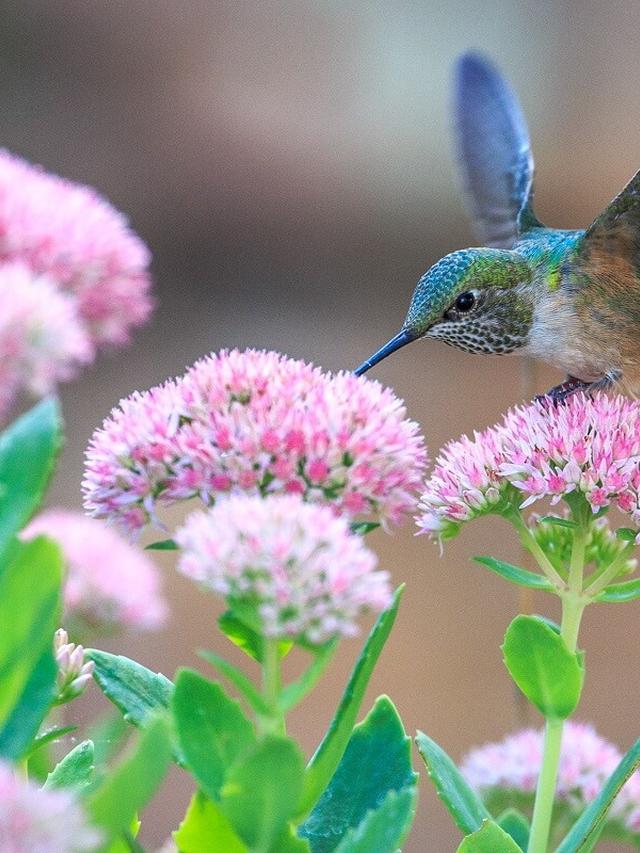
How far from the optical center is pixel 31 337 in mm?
817

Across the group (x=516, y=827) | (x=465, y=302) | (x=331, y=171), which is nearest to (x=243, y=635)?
(x=516, y=827)

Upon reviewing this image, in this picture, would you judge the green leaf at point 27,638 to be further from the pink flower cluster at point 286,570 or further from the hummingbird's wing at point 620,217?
the hummingbird's wing at point 620,217

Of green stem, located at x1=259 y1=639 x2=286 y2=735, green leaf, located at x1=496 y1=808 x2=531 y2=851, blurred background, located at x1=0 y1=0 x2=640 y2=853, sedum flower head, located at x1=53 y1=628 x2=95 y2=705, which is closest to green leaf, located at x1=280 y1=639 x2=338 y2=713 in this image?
green stem, located at x1=259 y1=639 x2=286 y2=735

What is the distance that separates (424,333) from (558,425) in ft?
1.19

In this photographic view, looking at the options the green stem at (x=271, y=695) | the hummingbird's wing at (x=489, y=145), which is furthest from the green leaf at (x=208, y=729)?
the hummingbird's wing at (x=489, y=145)

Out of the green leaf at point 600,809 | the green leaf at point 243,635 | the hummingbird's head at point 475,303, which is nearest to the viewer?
the green leaf at point 243,635

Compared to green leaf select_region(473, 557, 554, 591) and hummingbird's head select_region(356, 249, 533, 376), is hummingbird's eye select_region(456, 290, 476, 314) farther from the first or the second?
green leaf select_region(473, 557, 554, 591)

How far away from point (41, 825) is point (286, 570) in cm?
13

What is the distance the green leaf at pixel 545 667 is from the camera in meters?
0.67

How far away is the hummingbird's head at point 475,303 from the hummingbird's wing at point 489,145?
0.24 m

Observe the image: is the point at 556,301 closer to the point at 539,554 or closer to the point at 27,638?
the point at 539,554

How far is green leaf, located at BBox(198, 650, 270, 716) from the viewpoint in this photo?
0.49 m

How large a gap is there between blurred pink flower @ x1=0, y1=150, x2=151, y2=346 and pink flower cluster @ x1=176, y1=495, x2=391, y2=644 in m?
0.53

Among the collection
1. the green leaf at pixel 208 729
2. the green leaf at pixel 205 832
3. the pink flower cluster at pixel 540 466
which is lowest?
the green leaf at pixel 205 832
